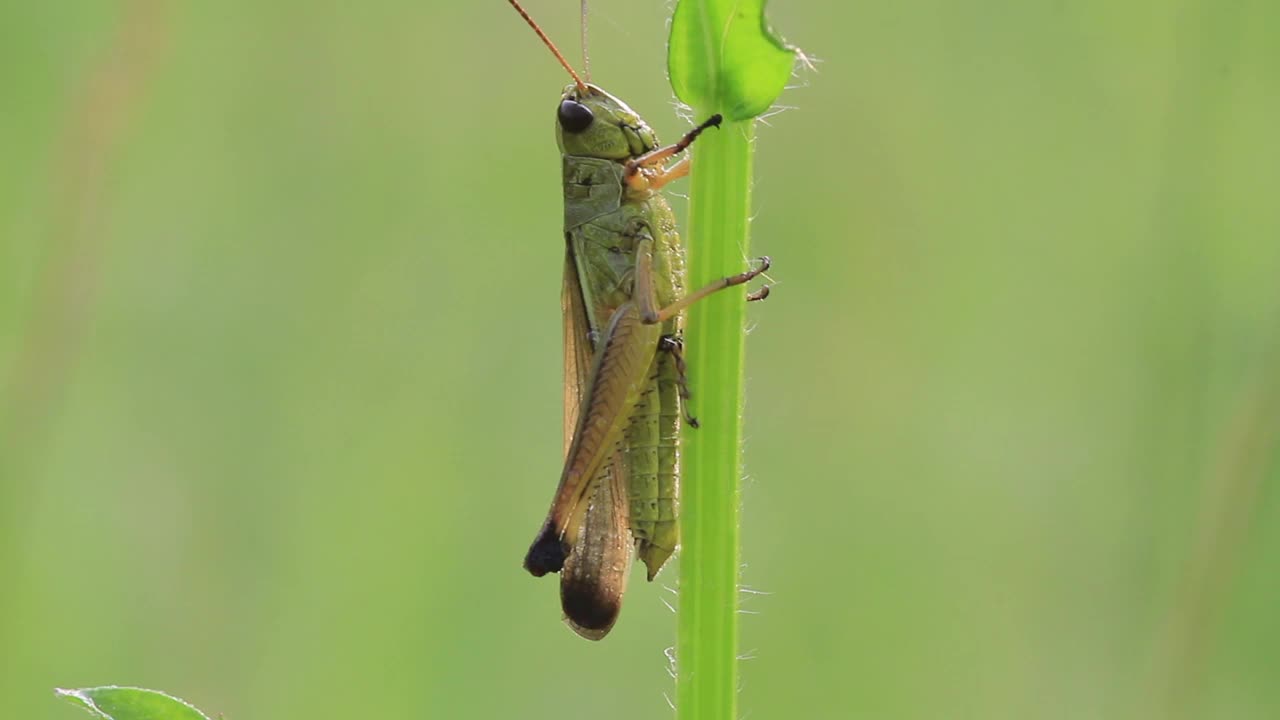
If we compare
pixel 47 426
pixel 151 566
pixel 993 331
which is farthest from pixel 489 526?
pixel 993 331

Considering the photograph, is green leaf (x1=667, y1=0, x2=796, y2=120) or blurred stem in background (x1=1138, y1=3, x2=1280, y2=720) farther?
blurred stem in background (x1=1138, y1=3, x2=1280, y2=720)

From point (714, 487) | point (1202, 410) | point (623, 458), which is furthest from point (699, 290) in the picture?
point (1202, 410)

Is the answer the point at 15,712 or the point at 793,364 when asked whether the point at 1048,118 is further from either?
the point at 15,712

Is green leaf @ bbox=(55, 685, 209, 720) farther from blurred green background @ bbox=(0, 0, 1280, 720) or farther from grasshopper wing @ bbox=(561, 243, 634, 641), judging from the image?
blurred green background @ bbox=(0, 0, 1280, 720)

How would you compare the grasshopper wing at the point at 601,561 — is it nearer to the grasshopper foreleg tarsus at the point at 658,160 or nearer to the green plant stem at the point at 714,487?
the grasshopper foreleg tarsus at the point at 658,160

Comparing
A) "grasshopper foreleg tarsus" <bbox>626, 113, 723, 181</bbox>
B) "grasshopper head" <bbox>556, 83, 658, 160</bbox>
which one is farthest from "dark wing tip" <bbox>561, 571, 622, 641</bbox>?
"grasshopper head" <bbox>556, 83, 658, 160</bbox>

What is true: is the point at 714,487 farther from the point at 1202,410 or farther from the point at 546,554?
the point at 1202,410

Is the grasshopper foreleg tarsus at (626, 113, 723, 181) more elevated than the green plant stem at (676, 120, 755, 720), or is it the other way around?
the grasshopper foreleg tarsus at (626, 113, 723, 181)

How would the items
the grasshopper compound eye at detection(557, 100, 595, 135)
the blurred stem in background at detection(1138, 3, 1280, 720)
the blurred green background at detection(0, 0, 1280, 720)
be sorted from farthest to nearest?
the blurred green background at detection(0, 0, 1280, 720), the blurred stem in background at detection(1138, 3, 1280, 720), the grasshopper compound eye at detection(557, 100, 595, 135)
